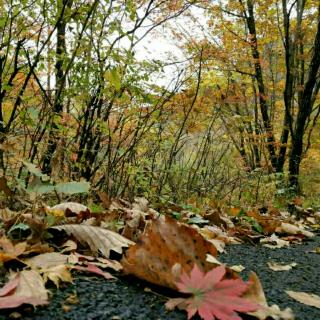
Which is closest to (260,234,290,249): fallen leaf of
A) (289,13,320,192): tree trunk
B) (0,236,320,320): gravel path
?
(0,236,320,320): gravel path

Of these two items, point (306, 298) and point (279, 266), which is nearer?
point (306, 298)

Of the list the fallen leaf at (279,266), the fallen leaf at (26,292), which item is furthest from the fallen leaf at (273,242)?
the fallen leaf at (26,292)

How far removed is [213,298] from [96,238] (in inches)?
24.9

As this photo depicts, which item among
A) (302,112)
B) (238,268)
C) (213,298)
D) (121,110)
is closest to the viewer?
(213,298)

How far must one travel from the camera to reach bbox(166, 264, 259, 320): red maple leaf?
0.84 meters

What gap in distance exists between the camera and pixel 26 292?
89 centimetres

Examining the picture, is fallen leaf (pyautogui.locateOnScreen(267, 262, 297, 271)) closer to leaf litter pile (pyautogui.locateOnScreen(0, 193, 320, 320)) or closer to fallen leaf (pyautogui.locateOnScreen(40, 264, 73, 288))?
leaf litter pile (pyautogui.locateOnScreen(0, 193, 320, 320))

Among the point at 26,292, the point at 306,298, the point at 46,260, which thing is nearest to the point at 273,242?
the point at 306,298

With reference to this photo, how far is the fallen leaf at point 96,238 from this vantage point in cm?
136

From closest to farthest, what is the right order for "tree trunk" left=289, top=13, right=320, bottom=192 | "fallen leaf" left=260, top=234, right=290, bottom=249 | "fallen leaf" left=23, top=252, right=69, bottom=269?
"fallen leaf" left=23, top=252, right=69, bottom=269
"fallen leaf" left=260, top=234, right=290, bottom=249
"tree trunk" left=289, top=13, right=320, bottom=192

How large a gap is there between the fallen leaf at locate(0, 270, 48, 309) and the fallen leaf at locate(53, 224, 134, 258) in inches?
14.4

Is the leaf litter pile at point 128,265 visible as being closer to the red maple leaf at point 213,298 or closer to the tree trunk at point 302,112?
the red maple leaf at point 213,298

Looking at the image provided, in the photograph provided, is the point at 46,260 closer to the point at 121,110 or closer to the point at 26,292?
the point at 26,292

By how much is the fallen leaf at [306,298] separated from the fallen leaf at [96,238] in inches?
21.1
